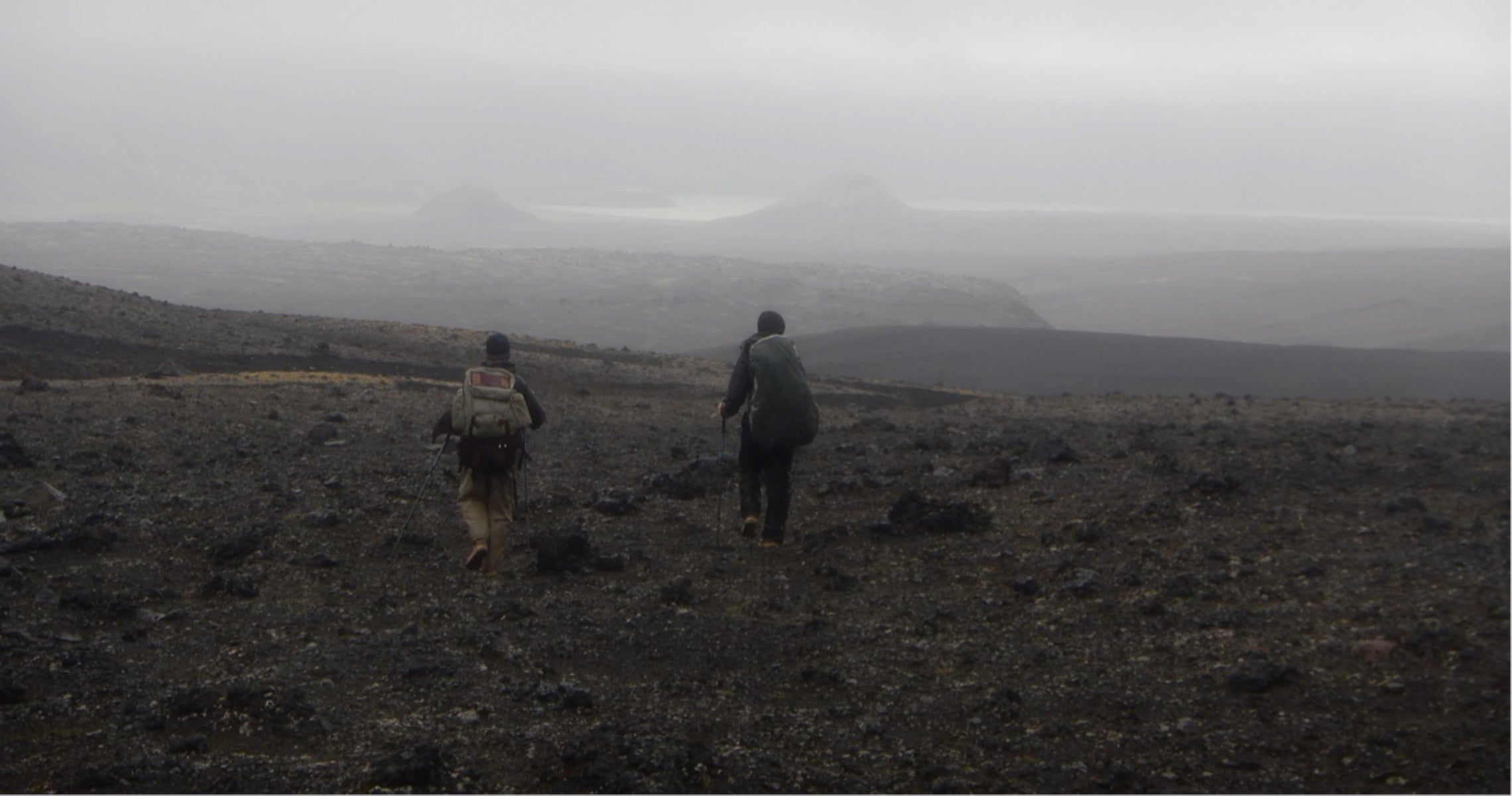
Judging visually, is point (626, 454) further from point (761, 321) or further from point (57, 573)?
point (57, 573)

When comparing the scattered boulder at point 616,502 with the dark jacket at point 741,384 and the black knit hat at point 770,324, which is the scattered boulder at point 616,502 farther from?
the black knit hat at point 770,324

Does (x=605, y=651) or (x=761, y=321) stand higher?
(x=761, y=321)

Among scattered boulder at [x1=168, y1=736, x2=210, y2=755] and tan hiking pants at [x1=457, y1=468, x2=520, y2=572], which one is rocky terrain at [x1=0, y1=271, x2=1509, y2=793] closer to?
scattered boulder at [x1=168, y1=736, x2=210, y2=755]

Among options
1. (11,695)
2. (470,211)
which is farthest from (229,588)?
(470,211)

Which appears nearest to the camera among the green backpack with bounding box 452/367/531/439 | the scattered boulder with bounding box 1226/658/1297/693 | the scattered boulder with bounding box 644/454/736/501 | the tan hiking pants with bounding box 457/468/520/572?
the scattered boulder with bounding box 1226/658/1297/693

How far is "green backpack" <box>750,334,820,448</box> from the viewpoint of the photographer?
25.6 ft

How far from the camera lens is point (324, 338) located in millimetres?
20906

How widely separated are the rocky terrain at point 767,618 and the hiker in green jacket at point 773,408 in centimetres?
40

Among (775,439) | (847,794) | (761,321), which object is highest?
(761,321)

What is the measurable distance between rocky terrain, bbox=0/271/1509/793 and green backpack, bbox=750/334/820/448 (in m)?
0.73

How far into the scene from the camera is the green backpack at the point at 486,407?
7344 mm

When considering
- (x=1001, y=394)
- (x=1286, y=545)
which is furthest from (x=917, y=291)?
(x=1286, y=545)

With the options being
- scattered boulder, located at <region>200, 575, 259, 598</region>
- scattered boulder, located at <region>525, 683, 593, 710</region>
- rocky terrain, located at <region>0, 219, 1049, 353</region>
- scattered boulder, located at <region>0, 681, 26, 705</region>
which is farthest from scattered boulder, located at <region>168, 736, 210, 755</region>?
rocky terrain, located at <region>0, 219, 1049, 353</region>

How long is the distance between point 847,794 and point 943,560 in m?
3.31
